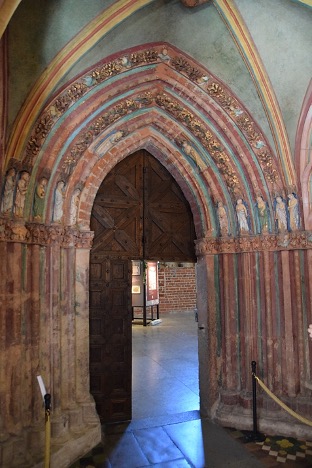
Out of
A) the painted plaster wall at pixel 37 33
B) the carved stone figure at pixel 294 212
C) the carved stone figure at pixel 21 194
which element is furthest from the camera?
the carved stone figure at pixel 294 212

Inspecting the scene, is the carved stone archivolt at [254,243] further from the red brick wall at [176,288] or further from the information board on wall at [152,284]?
the red brick wall at [176,288]

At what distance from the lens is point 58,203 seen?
4738 millimetres

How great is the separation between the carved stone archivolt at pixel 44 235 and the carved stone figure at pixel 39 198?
0.48 ft

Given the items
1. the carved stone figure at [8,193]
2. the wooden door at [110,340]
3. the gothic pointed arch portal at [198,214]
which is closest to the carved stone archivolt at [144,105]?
the gothic pointed arch portal at [198,214]

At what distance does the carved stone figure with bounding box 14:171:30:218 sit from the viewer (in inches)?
164

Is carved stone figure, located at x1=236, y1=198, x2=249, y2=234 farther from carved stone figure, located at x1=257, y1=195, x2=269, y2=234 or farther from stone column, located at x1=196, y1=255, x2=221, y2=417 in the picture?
stone column, located at x1=196, y1=255, x2=221, y2=417

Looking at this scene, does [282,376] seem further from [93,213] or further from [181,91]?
[181,91]

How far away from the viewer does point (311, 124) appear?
480 cm

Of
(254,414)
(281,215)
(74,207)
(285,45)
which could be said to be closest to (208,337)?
(254,414)

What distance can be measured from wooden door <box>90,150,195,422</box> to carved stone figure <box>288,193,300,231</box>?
1670 mm

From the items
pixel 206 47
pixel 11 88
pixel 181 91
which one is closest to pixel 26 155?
pixel 11 88

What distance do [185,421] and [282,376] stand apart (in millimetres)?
1559

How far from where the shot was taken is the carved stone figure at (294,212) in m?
5.04

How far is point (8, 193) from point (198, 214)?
2992 mm
